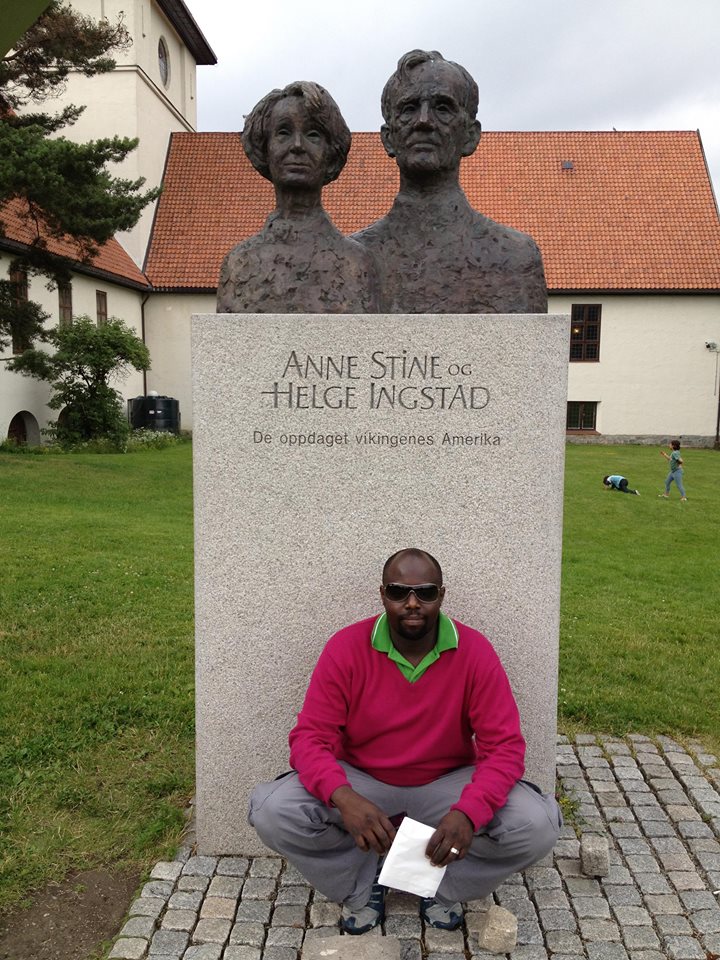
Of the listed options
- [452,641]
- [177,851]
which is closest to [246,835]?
[177,851]

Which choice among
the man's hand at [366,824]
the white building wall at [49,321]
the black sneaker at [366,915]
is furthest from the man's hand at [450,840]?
the white building wall at [49,321]

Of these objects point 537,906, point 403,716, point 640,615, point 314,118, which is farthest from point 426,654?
point 640,615

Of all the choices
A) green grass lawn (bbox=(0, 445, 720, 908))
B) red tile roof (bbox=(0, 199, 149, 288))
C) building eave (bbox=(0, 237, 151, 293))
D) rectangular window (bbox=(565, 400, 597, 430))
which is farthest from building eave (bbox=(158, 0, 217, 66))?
green grass lawn (bbox=(0, 445, 720, 908))

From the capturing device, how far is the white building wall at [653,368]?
26.4 metres

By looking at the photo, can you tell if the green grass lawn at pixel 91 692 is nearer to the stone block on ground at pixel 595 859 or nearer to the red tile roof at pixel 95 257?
the stone block on ground at pixel 595 859

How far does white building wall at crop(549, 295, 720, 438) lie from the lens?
26391mm

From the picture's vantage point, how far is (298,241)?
142 inches

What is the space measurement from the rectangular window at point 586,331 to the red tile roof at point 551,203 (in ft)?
2.89

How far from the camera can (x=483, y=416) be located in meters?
3.37

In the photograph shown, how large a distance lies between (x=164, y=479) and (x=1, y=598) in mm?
7789

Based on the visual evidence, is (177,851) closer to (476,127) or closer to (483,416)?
(483,416)

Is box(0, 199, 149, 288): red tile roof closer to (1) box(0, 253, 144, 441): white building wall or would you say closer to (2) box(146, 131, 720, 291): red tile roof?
(1) box(0, 253, 144, 441): white building wall

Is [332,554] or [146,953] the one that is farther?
[332,554]

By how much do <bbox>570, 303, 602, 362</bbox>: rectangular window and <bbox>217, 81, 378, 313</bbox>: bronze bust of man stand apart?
24.1 meters
